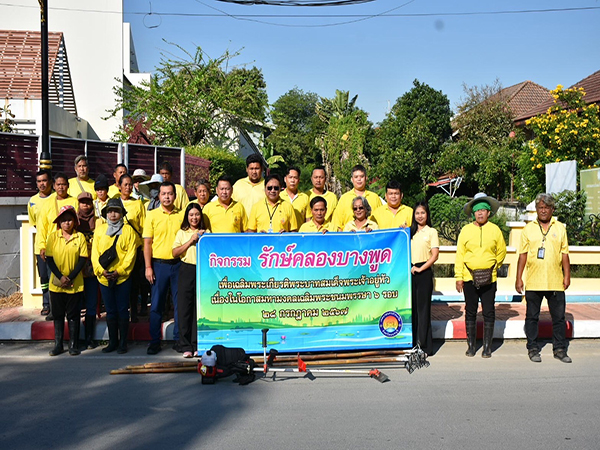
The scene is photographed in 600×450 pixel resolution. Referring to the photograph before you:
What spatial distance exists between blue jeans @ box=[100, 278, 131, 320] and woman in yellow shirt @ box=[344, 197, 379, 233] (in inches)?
113

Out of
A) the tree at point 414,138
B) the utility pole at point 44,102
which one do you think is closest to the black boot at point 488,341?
the utility pole at point 44,102

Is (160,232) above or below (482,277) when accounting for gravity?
above

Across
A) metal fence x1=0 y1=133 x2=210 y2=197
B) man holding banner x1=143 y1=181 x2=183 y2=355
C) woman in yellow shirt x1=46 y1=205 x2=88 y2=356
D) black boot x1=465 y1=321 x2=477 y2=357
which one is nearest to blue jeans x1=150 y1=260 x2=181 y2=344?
man holding banner x1=143 y1=181 x2=183 y2=355

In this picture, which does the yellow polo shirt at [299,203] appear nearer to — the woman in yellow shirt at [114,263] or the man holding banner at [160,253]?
the man holding banner at [160,253]

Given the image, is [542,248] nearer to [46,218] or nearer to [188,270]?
[188,270]

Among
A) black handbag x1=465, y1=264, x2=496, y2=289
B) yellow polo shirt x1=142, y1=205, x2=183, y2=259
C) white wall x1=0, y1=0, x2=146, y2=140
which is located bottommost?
black handbag x1=465, y1=264, x2=496, y2=289

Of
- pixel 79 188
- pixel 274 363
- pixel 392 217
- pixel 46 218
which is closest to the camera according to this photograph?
pixel 274 363

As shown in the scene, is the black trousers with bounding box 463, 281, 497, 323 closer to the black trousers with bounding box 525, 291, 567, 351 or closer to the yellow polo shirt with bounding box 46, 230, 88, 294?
the black trousers with bounding box 525, 291, 567, 351

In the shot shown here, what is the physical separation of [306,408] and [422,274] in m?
2.47

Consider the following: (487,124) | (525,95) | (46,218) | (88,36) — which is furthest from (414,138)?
(46,218)

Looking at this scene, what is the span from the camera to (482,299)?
6.97 m

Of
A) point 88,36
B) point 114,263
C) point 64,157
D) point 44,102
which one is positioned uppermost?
point 88,36

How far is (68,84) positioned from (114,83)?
164 inches

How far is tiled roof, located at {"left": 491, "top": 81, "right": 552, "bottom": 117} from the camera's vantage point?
127 ft
